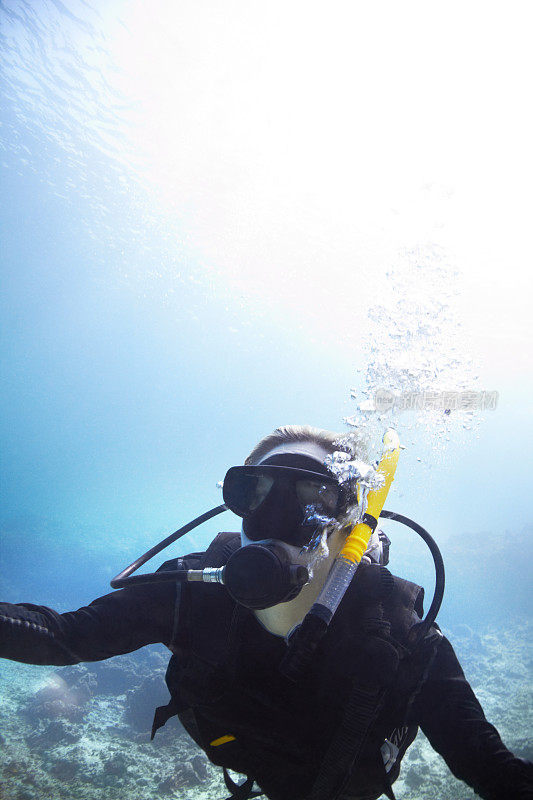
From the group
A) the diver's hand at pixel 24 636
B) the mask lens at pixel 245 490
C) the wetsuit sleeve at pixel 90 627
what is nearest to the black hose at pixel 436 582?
the mask lens at pixel 245 490

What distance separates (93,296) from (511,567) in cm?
5374

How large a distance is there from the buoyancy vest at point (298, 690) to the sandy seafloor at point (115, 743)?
28.5 ft

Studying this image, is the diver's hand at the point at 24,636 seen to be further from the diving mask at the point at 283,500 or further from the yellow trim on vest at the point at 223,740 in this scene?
the diving mask at the point at 283,500

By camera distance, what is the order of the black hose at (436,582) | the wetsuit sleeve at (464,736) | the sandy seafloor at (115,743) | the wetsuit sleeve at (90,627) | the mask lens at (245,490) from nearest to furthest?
the wetsuit sleeve at (464,736)
the wetsuit sleeve at (90,627)
the black hose at (436,582)
the mask lens at (245,490)
the sandy seafloor at (115,743)

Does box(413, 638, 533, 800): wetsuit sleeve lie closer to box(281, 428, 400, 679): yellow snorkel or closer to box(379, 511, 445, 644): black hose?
box(379, 511, 445, 644): black hose

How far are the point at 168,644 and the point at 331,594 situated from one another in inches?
44.0

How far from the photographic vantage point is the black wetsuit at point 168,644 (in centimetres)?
166

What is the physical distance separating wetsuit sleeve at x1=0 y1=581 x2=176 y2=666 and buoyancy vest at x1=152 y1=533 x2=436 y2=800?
125 mm

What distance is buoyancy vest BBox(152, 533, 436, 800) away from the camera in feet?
6.33

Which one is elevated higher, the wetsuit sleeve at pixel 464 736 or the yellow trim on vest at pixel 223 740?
the wetsuit sleeve at pixel 464 736

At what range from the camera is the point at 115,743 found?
388 inches

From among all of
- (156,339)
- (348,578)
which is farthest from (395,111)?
(156,339)

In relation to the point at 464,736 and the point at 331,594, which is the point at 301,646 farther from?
the point at 464,736

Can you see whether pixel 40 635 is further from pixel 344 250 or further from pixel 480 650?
pixel 480 650
